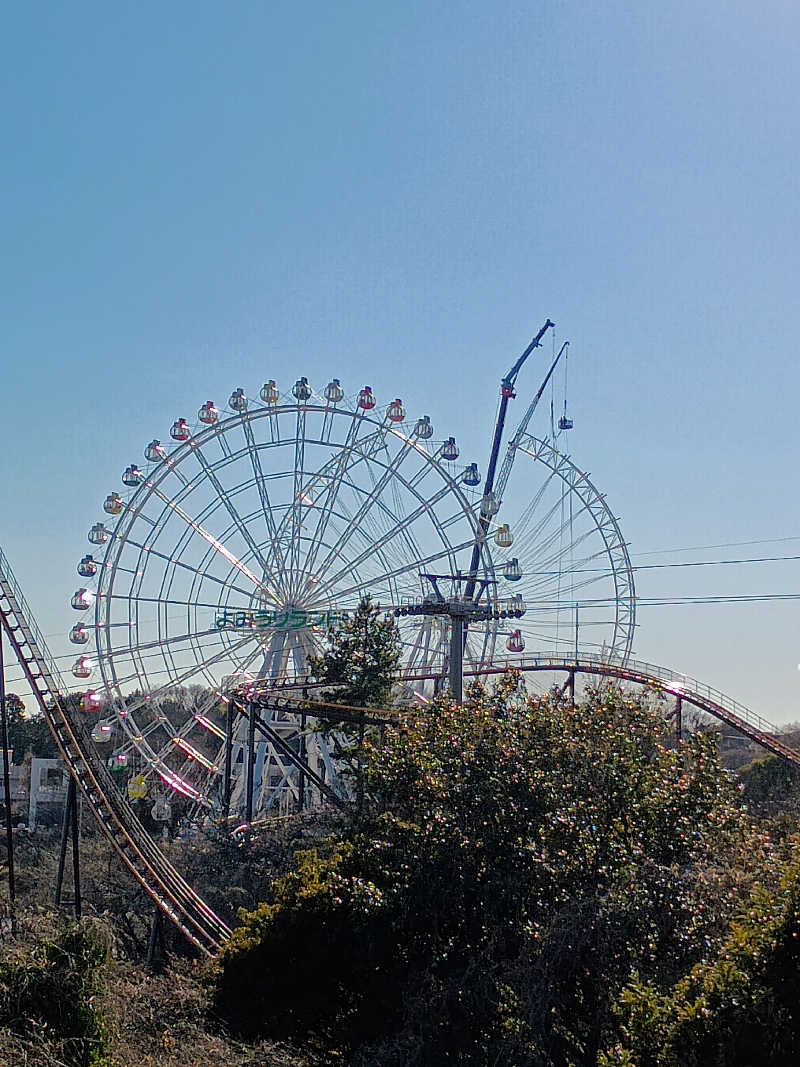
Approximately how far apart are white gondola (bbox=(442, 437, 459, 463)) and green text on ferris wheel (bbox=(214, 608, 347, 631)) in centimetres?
665

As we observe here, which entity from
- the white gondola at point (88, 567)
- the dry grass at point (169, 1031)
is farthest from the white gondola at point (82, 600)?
the dry grass at point (169, 1031)

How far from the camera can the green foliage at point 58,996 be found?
600 inches

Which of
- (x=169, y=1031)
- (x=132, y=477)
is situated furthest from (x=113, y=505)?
(x=169, y=1031)

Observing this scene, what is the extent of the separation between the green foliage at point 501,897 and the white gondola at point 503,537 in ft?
64.4

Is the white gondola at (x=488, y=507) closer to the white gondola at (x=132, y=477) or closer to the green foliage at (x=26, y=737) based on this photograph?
the white gondola at (x=132, y=477)

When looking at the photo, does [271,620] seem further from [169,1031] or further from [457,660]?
[169,1031]

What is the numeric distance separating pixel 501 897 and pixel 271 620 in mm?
24549

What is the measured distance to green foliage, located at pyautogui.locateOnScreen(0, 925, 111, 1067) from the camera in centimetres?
1523

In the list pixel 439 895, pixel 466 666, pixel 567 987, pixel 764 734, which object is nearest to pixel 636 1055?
pixel 567 987

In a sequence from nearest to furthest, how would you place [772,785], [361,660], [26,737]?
[361,660] < [772,785] < [26,737]

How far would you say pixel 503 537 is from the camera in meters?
39.3

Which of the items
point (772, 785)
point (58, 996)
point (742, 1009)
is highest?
point (772, 785)

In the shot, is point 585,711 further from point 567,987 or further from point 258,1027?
point 258,1027

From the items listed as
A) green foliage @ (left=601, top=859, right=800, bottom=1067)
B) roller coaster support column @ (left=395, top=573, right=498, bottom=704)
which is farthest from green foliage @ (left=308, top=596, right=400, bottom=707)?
green foliage @ (left=601, top=859, right=800, bottom=1067)
